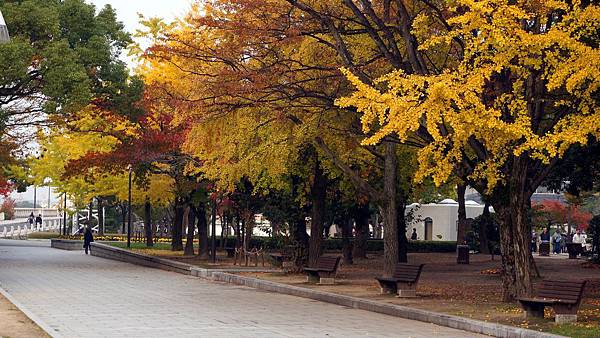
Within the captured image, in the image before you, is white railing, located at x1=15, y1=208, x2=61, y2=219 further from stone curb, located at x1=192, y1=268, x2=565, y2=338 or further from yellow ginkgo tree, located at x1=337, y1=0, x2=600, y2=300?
yellow ginkgo tree, located at x1=337, y1=0, x2=600, y2=300

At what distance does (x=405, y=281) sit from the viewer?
26406 mm

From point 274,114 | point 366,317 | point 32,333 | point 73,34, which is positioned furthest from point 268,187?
point 32,333

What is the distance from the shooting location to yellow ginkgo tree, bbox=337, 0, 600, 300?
20.5 m

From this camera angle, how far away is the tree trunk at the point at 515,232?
24047 mm

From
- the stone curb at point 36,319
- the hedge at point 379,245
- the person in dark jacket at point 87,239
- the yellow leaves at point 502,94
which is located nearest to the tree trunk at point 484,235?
the hedge at point 379,245

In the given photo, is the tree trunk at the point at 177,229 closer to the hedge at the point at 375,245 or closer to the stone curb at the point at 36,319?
the hedge at the point at 375,245

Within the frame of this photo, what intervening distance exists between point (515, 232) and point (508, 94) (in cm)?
338

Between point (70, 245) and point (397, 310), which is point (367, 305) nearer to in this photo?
point (397, 310)

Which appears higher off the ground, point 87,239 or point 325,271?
point 87,239

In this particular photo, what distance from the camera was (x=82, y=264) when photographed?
4666cm

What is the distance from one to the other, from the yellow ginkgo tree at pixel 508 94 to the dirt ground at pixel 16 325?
7066mm

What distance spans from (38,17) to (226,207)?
13.2 meters

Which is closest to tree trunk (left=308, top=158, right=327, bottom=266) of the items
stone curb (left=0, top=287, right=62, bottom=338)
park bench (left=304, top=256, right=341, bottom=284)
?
park bench (left=304, top=256, right=341, bottom=284)

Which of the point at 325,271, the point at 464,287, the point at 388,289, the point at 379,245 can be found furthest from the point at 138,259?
the point at 388,289
